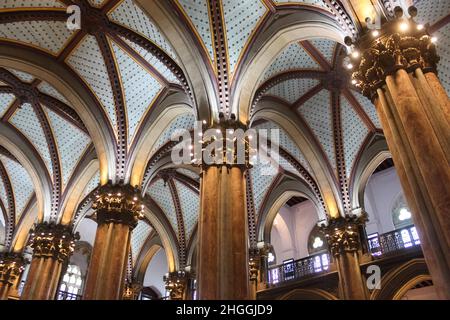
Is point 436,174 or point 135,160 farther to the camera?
point 135,160

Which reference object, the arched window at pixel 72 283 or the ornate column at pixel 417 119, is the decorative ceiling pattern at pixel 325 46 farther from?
the arched window at pixel 72 283

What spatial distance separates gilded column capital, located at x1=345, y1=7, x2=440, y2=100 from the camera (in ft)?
15.6

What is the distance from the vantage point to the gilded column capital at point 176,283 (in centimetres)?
1431

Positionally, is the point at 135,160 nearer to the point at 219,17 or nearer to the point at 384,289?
the point at 219,17

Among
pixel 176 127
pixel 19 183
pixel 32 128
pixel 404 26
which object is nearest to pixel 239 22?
pixel 404 26

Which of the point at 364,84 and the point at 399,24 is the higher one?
the point at 399,24

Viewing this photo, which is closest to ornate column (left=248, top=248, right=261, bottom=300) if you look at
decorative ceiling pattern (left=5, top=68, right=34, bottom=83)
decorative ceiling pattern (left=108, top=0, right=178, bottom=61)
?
decorative ceiling pattern (left=108, top=0, right=178, bottom=61)

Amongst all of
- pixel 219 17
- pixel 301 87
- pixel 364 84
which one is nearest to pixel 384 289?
pixel 301 87

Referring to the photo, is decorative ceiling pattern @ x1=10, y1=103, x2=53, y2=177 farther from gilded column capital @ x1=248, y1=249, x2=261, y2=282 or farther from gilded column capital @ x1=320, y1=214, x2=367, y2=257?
gilded column capital @ x1=320, y1=214, x2=367, y2=257

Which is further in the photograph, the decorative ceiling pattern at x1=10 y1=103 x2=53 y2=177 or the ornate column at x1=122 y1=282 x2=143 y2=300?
the ornate column at x1=122 y1=282 x2=143 y2=300

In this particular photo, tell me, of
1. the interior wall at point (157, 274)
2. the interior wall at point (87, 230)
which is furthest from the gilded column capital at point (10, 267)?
the interior wall at point (157, 274)

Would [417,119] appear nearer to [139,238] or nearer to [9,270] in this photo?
[9,270]

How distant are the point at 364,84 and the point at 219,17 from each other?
11.9 feet

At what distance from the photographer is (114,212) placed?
347 inches
